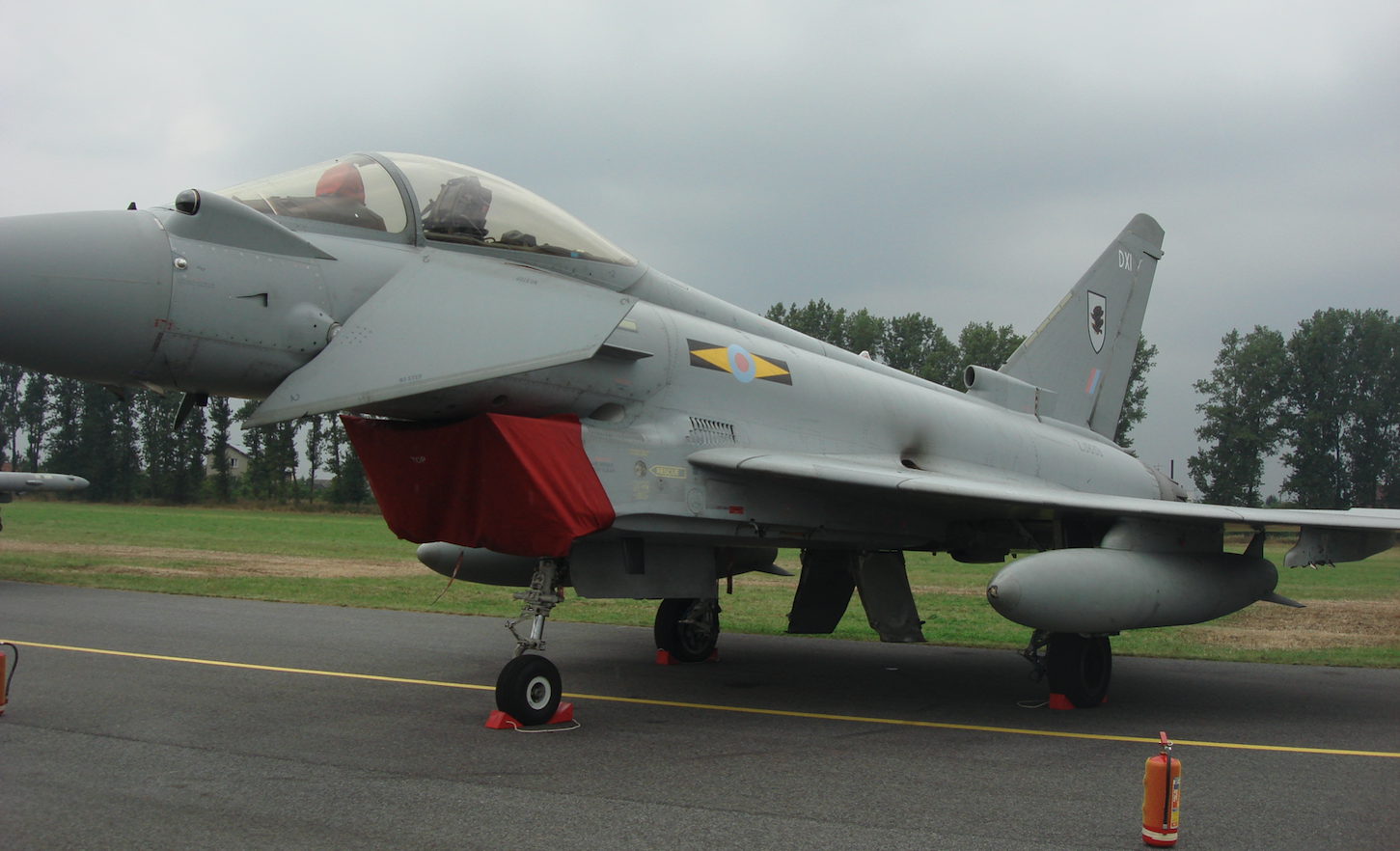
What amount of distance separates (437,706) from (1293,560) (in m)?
6.58

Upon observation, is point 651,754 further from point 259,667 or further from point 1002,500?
point 259,667

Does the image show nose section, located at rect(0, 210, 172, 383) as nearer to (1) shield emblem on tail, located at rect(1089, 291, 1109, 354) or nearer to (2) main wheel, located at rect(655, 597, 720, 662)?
(2) main wheel, located at rect(655, 597, 720, 662)

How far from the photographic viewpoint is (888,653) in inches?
425

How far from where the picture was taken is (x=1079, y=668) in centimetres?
768

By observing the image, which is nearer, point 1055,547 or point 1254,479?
point 1055,547

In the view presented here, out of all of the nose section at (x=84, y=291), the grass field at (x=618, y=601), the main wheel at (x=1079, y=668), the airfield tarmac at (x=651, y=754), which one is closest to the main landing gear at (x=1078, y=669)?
the main wheel at (x=1079, y=668)

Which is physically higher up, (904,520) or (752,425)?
(752,425)

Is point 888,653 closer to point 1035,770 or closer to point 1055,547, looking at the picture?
point 1055,547

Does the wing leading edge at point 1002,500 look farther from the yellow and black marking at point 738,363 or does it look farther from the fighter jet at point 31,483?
the fighter jet at point 31,483

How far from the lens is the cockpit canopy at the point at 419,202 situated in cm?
584

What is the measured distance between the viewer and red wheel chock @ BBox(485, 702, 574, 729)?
6.02 meters

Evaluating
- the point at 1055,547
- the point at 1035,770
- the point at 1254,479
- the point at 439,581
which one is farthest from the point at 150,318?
the point at 1254,479

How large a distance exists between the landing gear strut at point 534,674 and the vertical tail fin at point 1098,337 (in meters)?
6.97

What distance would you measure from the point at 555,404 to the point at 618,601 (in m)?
11.9
